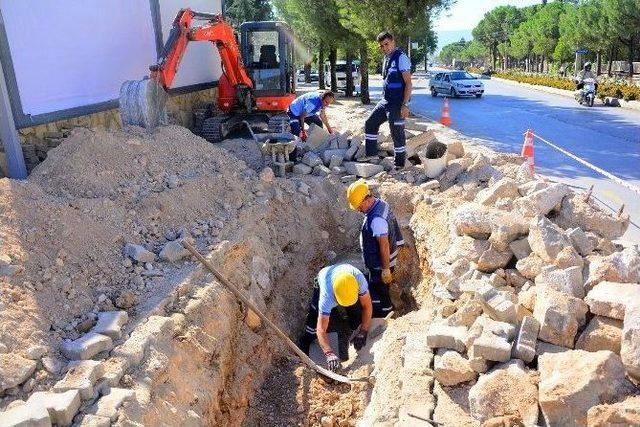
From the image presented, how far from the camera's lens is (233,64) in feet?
33.3

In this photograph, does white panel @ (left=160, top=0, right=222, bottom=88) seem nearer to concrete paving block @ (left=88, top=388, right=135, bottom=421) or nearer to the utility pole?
the utility pole

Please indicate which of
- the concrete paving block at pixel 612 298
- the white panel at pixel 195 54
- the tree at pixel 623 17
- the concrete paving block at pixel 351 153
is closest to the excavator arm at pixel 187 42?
the white panel at pixel 195 54

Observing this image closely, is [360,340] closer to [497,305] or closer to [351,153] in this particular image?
[497,305]

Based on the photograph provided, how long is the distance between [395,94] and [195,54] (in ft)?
20.9

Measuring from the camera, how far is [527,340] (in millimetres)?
3453

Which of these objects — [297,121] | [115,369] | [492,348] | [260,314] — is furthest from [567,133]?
[115,369]

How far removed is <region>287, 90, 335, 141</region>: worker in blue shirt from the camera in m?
8.71

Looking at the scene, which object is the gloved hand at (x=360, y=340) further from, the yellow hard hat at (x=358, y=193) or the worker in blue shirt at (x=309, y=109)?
the worker in blue shirt at (x=309, y=109)

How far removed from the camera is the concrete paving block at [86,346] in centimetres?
362

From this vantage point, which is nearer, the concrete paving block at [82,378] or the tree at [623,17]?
the concrete paving block at [82,378]

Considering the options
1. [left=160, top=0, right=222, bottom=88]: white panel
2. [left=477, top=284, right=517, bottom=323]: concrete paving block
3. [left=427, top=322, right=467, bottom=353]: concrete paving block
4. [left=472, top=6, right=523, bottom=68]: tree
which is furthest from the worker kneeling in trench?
[left=472, top=6, right=523, bottom=68]: tree

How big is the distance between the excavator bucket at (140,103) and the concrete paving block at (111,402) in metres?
4.92

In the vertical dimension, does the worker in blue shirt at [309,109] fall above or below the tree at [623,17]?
below

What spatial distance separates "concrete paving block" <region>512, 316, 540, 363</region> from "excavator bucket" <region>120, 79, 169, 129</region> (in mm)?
5885
